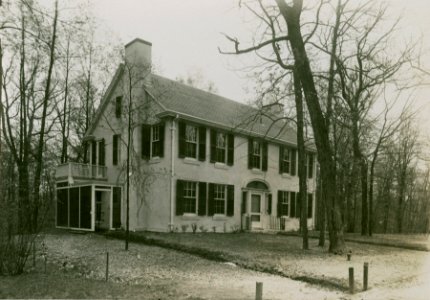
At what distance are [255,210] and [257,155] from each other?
120 inches

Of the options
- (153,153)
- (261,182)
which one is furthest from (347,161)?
(153,153)

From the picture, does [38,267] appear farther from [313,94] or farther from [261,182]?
[261,182]

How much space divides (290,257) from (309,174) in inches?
628

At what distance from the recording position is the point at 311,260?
13227 millimetres

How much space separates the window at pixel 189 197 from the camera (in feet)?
66.1

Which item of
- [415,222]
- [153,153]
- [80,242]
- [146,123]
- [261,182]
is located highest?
[146,123]

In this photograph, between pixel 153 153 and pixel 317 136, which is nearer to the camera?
pixel 317 136

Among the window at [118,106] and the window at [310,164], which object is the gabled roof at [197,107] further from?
the window at [310,164]

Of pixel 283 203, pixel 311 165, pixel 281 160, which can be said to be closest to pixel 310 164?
pixel 311 165

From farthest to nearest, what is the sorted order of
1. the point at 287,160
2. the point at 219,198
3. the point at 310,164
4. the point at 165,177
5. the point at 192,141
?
the point at 310,164 < the point at 287,160 < the point at 219,198 < the point at 192,141 < the point at 165,177

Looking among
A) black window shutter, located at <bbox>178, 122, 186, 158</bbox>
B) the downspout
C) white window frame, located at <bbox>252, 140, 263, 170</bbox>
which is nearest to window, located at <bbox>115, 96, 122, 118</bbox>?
the downspout

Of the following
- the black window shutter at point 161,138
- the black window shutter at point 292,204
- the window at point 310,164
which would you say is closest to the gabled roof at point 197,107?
the black window shutter at point 161,138

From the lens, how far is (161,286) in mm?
9266

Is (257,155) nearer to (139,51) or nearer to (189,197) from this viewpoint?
(189,197)
